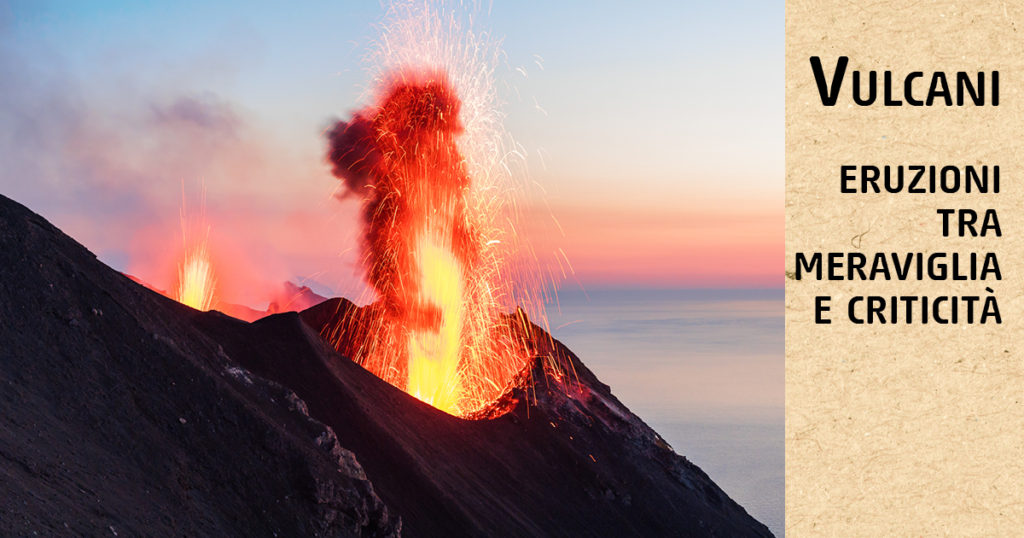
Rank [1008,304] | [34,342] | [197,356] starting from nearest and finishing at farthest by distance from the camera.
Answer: [1008,304]
[34,342]
[197,356]

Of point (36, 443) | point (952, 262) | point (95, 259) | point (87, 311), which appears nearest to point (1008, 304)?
point (952, 262)

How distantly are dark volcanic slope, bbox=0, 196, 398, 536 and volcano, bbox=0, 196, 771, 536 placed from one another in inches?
1.4

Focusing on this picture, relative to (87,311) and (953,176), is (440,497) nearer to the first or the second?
(87,311)

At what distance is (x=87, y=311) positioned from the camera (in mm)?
17219

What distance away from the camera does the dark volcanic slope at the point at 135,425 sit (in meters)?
13.3

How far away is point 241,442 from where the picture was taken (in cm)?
1648

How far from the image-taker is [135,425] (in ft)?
50.4

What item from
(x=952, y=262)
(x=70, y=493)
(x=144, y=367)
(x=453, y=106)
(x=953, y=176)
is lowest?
(x=70, y=493)

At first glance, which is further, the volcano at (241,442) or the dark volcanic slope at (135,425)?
the volcano at (241,442)

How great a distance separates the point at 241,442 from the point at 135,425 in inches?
76.4

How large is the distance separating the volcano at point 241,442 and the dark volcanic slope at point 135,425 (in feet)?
0.12

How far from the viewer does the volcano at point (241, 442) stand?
13.8m

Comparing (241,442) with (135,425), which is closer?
(135,425)

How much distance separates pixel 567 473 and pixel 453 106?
1213cm
